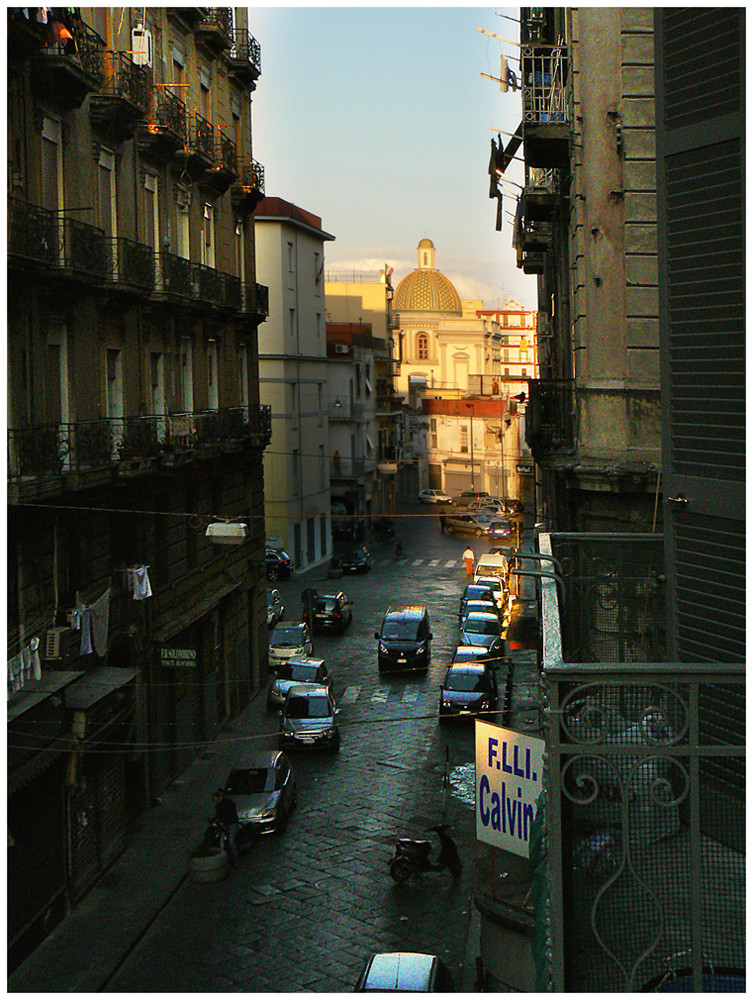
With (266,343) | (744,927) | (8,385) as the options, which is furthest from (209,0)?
(266,343)

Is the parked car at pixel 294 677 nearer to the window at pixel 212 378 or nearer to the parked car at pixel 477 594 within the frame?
the window at pixel 212 378

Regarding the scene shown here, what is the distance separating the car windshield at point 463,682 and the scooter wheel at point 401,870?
10.1m

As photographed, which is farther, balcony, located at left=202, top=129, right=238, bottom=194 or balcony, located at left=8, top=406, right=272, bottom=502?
balcony, located at left=202, top=129, right=238, bottom=194

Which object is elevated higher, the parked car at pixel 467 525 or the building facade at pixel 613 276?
the building facade at pixel 613 276

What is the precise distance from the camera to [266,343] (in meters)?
52.8

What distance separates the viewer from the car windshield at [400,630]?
33531mm

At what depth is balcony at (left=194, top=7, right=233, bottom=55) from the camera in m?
26.5

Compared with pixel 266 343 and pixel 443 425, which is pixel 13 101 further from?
pixel 443 425

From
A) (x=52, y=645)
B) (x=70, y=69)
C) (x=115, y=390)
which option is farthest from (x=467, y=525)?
(x=70, y=69)

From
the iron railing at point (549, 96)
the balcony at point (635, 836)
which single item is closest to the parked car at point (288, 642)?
the iron railing at point (549, 96)

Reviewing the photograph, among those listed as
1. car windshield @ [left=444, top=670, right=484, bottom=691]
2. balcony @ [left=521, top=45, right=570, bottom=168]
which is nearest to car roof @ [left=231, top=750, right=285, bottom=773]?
car windshield @ [left=444, top=670, right=484, bottom=691]

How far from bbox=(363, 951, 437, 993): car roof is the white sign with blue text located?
4.93 ft

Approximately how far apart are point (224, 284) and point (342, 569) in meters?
26.9

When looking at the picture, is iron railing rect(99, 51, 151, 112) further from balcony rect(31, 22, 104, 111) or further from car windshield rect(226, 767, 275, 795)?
car windshield rect(226, 767, 275, 795)
